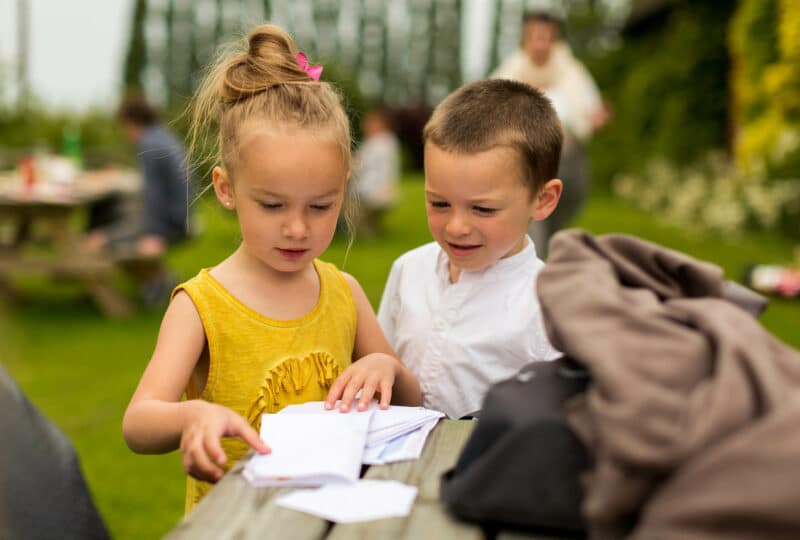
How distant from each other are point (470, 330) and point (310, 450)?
89 cm

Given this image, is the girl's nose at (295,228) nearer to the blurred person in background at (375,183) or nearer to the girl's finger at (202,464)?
the girl's finger at (202,464)

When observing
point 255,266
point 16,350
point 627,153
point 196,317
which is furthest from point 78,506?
point 627,153

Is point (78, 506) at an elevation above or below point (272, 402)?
below

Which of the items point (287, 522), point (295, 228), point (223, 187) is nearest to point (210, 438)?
point (287, 522)

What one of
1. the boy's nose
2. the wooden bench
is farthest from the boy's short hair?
the wooden bench

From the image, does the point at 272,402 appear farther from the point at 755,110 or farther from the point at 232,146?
the point at 755,110

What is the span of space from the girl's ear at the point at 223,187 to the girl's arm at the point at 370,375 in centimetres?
38

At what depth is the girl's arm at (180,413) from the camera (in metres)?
1.61

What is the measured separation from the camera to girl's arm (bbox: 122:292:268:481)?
5.28 feet

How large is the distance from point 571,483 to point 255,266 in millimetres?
1029

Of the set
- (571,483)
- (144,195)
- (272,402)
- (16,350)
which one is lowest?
(16,350)

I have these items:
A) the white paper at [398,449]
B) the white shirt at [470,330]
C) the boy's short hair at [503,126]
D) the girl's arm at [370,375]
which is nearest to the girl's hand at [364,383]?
the girl's arm at [370,375]

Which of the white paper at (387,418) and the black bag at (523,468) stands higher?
the black bag at (523,468)

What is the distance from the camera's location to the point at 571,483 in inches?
52.0
